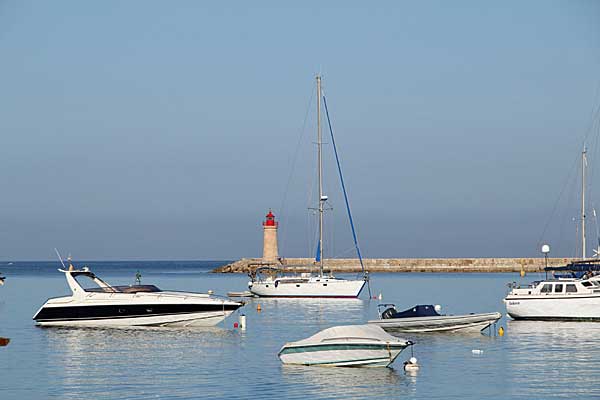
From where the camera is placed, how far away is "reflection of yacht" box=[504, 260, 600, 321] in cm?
4031

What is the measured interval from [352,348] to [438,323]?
9.74 metres

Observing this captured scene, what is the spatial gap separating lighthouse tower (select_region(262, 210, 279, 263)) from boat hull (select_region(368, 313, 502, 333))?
6064 centimetres

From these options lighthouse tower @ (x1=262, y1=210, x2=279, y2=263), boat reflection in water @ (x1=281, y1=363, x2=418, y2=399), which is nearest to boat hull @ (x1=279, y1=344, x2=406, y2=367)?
boat reflection in water @ (x1=281, y1=363, x2=418, y2=399)

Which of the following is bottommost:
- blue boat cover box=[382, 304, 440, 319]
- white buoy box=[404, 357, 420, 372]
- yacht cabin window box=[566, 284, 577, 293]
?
white buoy box=[404, 357, 420, 372]

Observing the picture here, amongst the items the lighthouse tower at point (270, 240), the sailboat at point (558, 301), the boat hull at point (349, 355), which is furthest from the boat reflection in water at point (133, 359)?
the lighthouse tower at point (270, 240)

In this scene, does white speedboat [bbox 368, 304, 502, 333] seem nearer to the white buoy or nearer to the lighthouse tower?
the white buoy

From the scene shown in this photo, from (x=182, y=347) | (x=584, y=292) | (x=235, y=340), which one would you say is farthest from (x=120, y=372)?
(x=584, y=292)

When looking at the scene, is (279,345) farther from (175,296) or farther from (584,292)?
(584,292)

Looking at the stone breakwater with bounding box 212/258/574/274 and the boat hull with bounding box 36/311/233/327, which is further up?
the stone breakwater with bounding box 212/258/574/274

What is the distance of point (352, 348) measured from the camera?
2681 cm

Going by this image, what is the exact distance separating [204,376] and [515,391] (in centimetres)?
819

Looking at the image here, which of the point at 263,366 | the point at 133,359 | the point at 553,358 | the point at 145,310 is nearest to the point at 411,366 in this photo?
the point at 263,366

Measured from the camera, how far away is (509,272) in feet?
421

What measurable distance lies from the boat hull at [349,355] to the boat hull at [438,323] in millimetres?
7784
